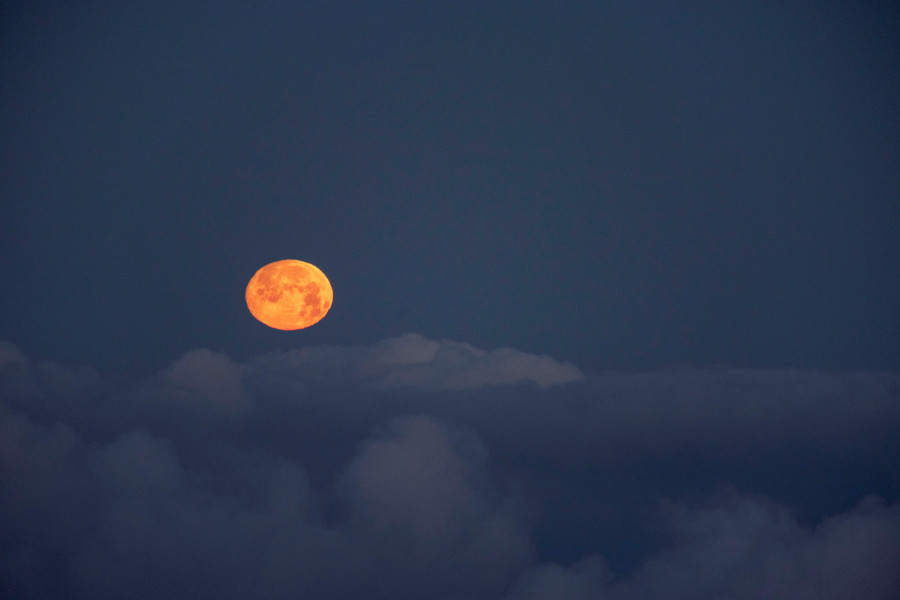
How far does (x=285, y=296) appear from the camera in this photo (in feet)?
124

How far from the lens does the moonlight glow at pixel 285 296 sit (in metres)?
37.9

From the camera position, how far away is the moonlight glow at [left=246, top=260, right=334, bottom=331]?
3791 cm

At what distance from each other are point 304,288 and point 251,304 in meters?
4.36

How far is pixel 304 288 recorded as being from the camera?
38.5 meters

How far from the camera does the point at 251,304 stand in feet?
126
